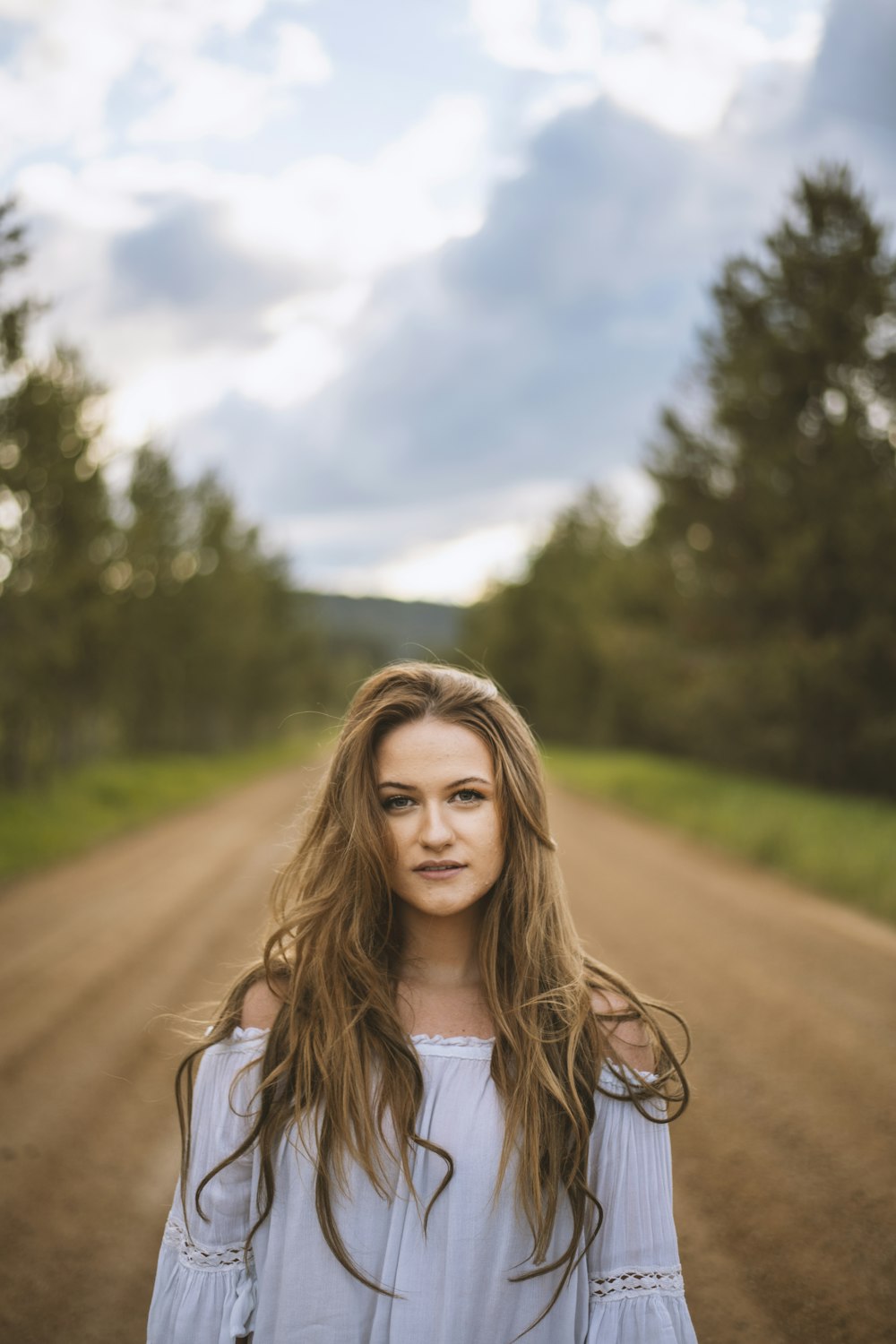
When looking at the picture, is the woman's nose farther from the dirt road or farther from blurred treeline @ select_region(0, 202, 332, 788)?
blurred treeline @ select_region(0, 202, 332, 788)

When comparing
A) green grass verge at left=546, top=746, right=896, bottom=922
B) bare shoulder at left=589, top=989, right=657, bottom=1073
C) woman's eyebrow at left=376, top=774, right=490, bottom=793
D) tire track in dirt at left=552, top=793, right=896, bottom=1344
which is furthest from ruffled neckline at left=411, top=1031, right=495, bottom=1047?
green grass verge at left=546, top=746, right=896, bottom=922

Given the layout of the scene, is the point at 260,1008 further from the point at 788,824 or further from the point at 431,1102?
the point at 788,824

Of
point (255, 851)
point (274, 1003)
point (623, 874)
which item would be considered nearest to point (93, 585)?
point (255, 851)

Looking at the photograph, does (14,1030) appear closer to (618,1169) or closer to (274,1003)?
(274,1003)

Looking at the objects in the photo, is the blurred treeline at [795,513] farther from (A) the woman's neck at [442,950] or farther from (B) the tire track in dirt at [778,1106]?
(A) the woman's neck at [442,950]

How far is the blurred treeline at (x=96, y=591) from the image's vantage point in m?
13.9

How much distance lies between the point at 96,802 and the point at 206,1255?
16648mm

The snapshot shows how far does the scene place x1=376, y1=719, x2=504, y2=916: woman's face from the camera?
201 centimetres

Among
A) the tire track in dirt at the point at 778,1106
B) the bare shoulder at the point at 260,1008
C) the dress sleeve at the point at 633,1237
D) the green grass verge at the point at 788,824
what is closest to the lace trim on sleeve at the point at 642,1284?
the dress sleeve at the point at 633,1237

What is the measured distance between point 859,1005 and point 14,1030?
512cm

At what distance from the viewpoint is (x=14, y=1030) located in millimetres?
5566

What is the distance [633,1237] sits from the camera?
191cm

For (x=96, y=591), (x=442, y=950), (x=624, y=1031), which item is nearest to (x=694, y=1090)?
(x=624, y=1031)

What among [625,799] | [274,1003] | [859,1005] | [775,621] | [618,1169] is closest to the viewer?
[618,1169]
